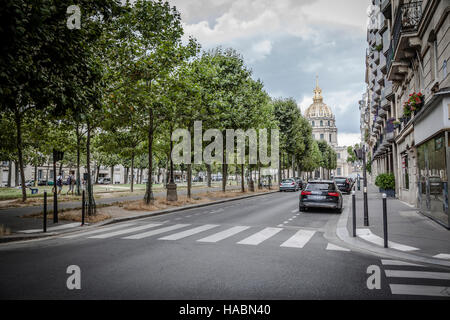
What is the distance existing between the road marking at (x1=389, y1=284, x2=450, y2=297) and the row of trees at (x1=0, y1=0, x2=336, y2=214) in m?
7.71

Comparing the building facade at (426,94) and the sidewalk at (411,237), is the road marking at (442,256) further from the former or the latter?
the building facade at (426,94)

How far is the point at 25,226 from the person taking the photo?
1022cm

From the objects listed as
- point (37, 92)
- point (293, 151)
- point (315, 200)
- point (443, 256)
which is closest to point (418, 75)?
point (315, 200)

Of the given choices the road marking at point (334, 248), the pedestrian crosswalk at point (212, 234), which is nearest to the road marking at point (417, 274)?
the road marking at point (334, 248)

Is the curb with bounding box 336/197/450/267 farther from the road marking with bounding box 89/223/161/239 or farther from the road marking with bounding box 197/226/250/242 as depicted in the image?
the road marking with bounding box 89/223/161/239

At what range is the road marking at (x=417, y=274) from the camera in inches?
208

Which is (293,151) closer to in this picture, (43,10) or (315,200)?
(315,200)

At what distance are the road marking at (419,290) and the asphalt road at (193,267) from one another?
13 cm

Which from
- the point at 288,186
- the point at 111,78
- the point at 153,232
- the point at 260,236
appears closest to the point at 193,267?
the point at 260,236

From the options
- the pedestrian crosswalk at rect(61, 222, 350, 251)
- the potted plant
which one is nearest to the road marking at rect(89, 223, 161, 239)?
the pedestrian crosswalk at rect(61, 222, 350, 251)

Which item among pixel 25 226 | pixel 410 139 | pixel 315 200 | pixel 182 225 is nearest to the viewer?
pixel 25 226

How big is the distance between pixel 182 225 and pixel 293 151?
35.9m

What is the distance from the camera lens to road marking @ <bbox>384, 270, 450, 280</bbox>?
17.3 feet

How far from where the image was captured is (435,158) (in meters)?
11.0
